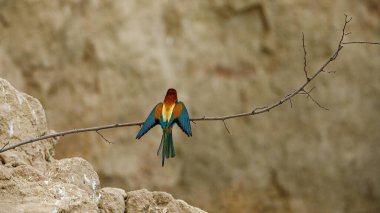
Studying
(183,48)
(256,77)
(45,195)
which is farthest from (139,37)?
(45,195)

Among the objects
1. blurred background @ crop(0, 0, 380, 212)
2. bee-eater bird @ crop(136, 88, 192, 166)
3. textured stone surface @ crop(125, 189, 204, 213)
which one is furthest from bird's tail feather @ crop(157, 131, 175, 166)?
blurred background @ crop(0, 0, 380, 212)

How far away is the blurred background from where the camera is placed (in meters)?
7.45

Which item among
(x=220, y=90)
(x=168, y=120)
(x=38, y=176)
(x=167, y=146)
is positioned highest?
(x=220, y=90)

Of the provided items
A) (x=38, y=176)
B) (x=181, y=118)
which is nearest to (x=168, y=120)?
(x=181, y=118)

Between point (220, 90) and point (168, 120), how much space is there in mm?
4264

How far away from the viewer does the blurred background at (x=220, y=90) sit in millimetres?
7449

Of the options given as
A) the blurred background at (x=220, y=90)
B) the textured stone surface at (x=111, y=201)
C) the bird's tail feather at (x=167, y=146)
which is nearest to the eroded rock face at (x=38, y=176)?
the textured stone surface at (x=111, y=201)

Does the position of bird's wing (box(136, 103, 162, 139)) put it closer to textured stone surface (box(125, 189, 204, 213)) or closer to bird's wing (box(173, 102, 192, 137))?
bird's wing (box(173, 102, 192, 137))

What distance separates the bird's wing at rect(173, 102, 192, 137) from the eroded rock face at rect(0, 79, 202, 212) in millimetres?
319

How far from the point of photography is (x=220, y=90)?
7.96 m

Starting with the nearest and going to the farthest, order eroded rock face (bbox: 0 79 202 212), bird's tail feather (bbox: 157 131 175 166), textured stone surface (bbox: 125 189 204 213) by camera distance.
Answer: eroded rock face (bbox: 0 79 202 212) < bird's tail feather (bbox: 157 131 175 166) < textured stone surface (bbox: 125 189 204 213)

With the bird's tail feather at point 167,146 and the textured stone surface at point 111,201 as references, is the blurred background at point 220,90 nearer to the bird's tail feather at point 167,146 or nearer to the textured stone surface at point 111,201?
the textured stone surface at point 111,201

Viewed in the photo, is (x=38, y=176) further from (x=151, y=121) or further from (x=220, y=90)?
(x=220, y=90)

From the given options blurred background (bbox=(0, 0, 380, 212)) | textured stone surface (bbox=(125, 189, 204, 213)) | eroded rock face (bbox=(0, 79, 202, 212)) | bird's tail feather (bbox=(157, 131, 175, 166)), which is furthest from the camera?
blurred background (bbox=(0, 0, 380, 212))
